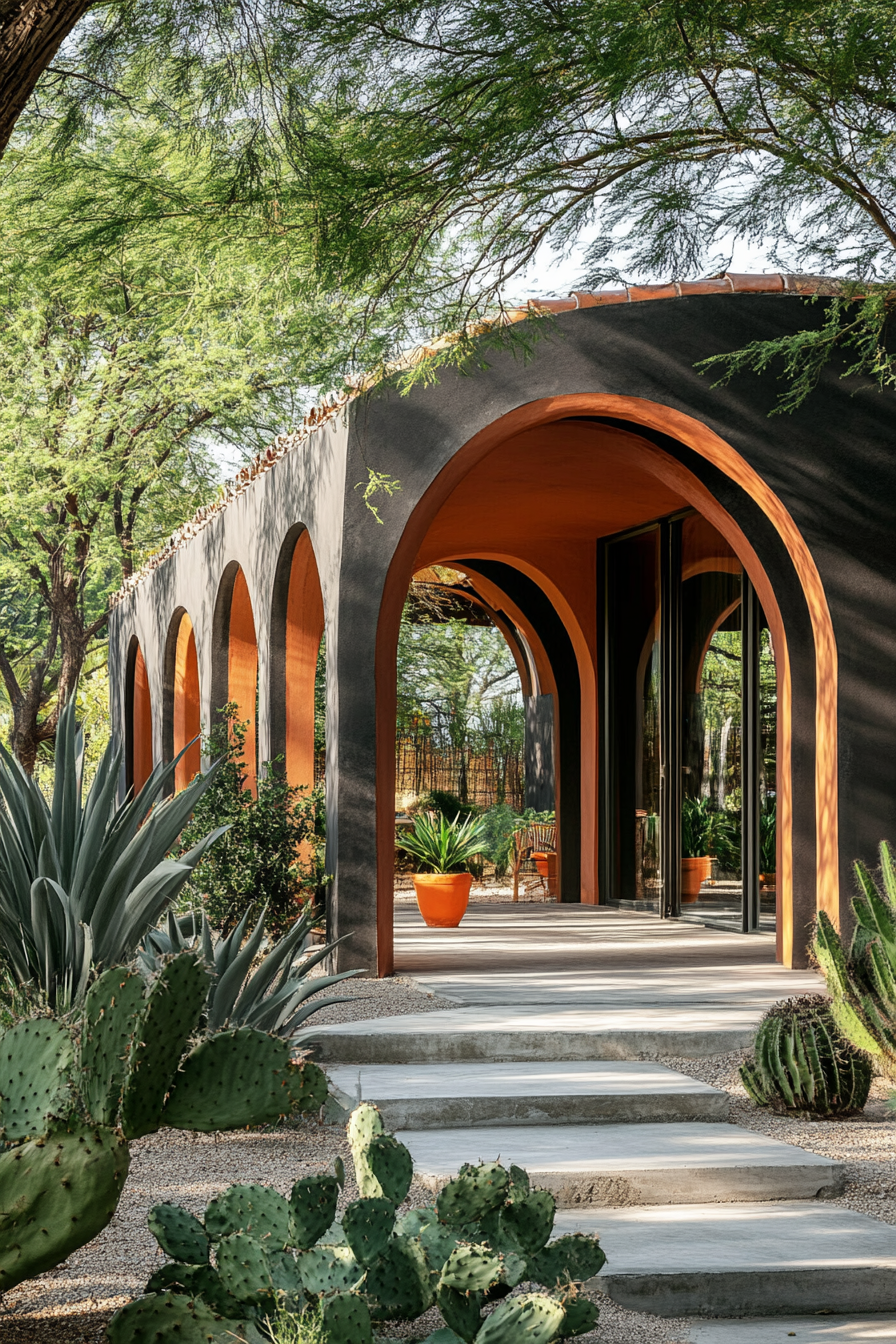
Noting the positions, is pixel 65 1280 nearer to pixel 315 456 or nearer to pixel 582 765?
pixel 315 456

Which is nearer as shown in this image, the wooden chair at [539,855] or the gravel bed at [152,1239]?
the gravel bed at [152,1239]

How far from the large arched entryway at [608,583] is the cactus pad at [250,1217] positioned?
4875 mm

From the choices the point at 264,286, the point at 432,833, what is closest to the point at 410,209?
the point at 264,286

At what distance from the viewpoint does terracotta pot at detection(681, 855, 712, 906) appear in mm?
11367

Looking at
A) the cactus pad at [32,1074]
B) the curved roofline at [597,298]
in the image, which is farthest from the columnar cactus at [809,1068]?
the curved roofline at [597,298]

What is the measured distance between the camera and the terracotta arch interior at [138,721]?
19859 mm

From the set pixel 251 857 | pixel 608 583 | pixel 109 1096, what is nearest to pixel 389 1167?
pixel 109 1096

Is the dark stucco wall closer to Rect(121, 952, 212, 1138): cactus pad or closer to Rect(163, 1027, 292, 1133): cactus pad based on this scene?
Rect(163, 1027, 292, 1133): cactus pad

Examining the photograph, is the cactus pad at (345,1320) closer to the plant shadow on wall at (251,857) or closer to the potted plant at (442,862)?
the plant shadow on wall at (251,857)

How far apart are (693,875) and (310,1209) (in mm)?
8677

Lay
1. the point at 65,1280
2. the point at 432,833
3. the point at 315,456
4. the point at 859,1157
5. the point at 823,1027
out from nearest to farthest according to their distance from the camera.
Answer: the point at 65,1280, the point at 859,1157, the point at 823,1027, the point at 315,456, the point at 432,833

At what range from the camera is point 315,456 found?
30.8 feet

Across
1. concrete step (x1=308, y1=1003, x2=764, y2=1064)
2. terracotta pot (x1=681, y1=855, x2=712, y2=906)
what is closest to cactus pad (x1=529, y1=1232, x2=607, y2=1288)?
concrete step (x1=308, y1=1003, x2=764, y2=1064)

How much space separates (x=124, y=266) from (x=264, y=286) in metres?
0.73
